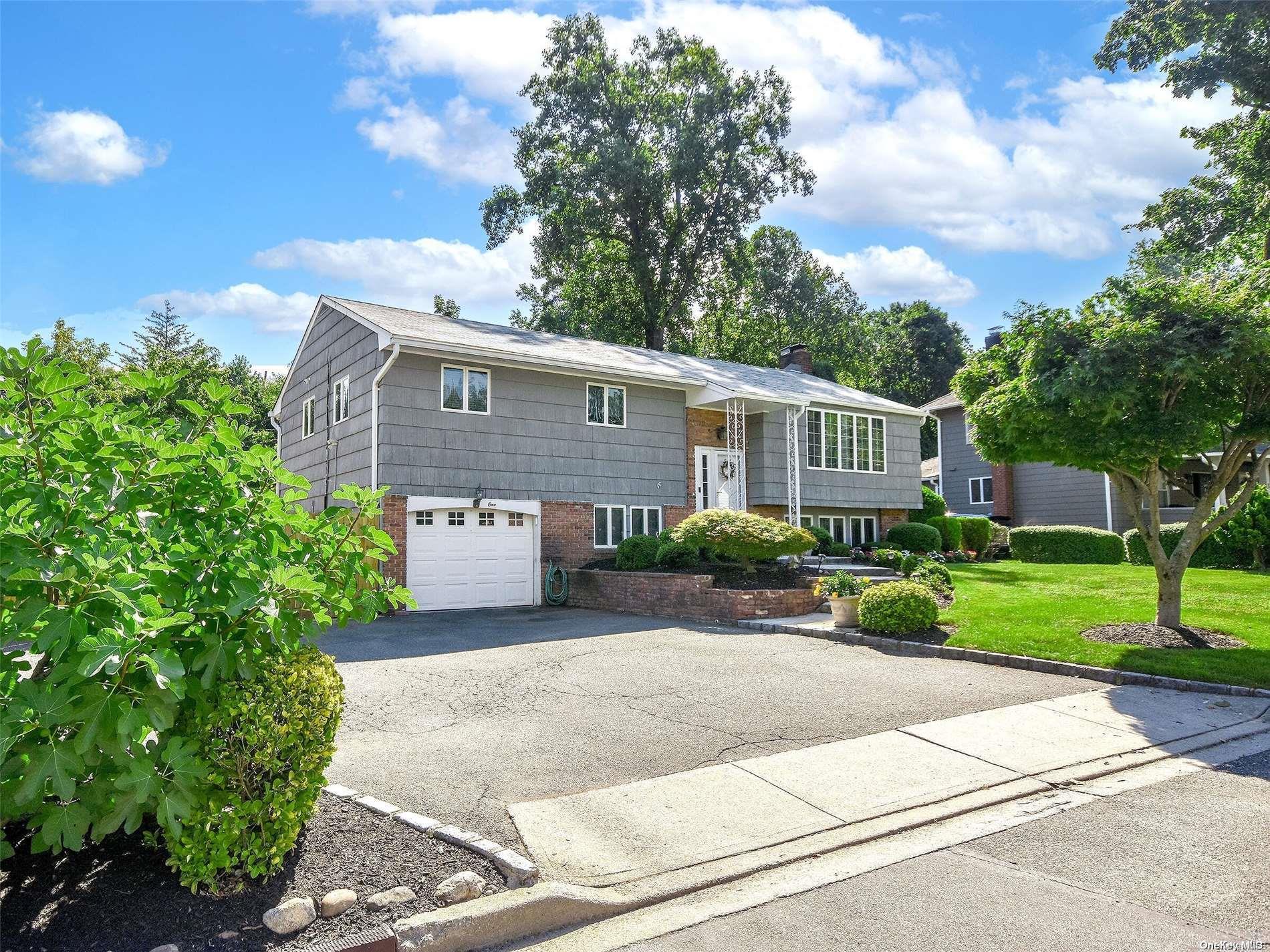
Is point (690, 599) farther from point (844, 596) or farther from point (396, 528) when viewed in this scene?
point (396, 528)

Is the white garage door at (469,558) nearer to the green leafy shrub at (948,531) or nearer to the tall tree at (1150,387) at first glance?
the tall tree at (1150,387)

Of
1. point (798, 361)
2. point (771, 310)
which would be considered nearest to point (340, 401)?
point (798, 361)

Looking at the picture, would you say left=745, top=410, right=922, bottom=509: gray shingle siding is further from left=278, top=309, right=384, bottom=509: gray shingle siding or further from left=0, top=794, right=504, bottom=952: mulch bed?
left=0, top=794, right=504, bottom=952: mulch bed

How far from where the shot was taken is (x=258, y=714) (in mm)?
3604

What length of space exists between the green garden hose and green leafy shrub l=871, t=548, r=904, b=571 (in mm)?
7272

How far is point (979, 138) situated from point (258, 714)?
14.6 m

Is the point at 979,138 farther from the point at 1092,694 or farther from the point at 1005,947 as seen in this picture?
the point at 1005,947

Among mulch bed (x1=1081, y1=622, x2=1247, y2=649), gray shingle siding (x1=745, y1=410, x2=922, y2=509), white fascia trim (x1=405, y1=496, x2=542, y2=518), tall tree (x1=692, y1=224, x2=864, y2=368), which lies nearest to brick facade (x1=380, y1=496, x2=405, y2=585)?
white fascia trim (x1=405, y1=496, x2=542, y2=518)

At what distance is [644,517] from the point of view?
65.8ft

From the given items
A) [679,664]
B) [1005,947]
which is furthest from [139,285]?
[1005,947]

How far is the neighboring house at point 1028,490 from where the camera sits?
94.9 ft

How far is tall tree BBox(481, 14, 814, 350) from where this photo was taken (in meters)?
35.2

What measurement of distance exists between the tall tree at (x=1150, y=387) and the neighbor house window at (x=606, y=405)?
1014 centimetres

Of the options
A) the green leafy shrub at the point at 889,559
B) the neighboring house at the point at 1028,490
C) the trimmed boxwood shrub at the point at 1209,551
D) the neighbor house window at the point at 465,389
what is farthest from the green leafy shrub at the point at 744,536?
the neighboring house at the point at 1028,490
